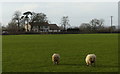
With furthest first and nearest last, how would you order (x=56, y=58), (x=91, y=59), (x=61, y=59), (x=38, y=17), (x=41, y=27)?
(x=41, y=27), (x=38, y=17), (x=61, y=59), (x=56, y=58), (x=91, y=59)

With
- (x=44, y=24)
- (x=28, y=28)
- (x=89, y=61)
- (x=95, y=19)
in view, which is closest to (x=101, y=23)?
(x=95, y=19)

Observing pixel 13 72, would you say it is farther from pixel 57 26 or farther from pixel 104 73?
pixel 57 26

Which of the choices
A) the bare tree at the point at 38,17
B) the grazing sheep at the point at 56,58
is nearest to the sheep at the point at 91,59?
the grazing sheep at the point at 56,58

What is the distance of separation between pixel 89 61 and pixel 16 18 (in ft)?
388

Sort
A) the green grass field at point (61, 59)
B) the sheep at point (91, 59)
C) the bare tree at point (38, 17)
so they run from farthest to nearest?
the bare tree at point (38, 17) → the sheep at point (91, 59) → the green grass field at point (61, 59)

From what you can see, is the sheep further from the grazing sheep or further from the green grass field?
the grazing sheep

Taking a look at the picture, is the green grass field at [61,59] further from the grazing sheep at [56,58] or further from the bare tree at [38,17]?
the bare tree at [38,17]

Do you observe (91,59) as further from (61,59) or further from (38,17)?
(38,17)

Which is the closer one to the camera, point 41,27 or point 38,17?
point 38,17

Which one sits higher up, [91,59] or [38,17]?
[38,17]

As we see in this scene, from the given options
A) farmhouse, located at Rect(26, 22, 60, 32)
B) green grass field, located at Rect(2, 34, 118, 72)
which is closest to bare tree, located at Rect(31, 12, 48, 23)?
farmhouse, located at Rect(26, 22, 60, 32)

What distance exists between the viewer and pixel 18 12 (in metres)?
131

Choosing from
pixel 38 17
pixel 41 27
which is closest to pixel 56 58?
pixel 38 17

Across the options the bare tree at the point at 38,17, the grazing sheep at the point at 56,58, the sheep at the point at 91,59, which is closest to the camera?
the sheep at the point at 91,59
